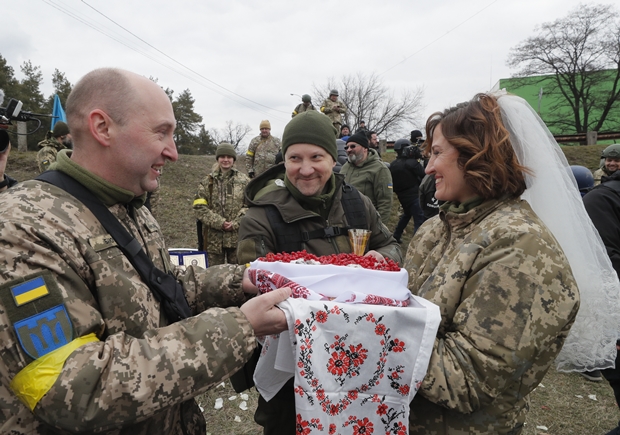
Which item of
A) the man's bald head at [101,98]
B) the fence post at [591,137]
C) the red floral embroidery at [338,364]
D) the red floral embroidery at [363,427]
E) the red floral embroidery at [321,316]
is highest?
the man's bald head at [101,98]

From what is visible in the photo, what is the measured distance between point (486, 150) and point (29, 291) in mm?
1989

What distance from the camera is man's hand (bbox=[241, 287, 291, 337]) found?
1624mm

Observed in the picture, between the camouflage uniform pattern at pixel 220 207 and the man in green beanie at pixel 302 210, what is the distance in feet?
13.9

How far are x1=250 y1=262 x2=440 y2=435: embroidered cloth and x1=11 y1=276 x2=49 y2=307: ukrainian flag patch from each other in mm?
864

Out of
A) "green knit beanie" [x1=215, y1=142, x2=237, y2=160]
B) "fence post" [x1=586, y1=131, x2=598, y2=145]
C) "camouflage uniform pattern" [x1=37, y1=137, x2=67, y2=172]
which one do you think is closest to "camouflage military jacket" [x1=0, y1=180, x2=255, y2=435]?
"green knit beanie" [x1=215, y1=142, x2=237, y2=160]

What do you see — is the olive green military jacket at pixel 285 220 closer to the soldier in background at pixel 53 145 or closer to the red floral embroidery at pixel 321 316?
the red floral embroidery at pixel 321 316

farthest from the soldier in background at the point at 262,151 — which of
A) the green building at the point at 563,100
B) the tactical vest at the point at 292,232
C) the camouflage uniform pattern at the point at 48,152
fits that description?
the green building at the point at 563,100

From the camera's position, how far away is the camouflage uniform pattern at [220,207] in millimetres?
7055

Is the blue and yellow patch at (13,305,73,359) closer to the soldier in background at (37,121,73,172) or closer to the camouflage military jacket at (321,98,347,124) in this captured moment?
the soldier in background at (37,121,73,172)

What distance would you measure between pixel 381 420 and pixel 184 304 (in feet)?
3.43

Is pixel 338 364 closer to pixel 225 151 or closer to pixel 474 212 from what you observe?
pixel 474 212

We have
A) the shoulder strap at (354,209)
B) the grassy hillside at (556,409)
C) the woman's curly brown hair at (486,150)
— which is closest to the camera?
the woman's curly brown hair at (486,150)

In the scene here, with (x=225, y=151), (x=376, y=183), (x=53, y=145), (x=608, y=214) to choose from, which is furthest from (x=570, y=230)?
(x=53, y=145)

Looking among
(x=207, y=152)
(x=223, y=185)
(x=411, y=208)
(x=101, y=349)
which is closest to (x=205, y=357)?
(x=101, y=349)
